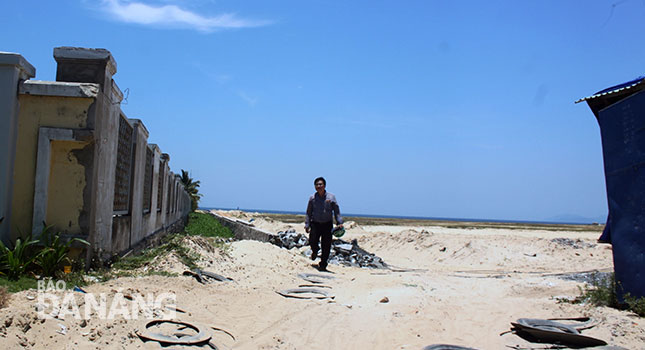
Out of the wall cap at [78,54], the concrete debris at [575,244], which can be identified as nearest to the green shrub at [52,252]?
the wall cap at [78,54]

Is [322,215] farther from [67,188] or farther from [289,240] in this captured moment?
[289,240]

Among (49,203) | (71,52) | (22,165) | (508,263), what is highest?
(71,52)

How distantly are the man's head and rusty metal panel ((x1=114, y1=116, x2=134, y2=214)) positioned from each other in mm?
3459

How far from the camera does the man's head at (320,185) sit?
9.09 metres

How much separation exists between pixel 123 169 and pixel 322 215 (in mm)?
3676

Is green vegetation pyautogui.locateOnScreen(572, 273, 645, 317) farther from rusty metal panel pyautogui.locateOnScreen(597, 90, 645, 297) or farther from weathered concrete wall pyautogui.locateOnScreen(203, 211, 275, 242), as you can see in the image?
weathered concrete wall pyautogui.locateOnScreen(203, 211, 275, 242)

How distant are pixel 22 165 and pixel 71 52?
5.38 ft

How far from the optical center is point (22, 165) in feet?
18.6

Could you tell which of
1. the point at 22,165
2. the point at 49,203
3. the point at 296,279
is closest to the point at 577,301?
the point at 296,279

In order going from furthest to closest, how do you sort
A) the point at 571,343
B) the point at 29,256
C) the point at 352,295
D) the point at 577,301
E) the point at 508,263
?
the point at 508,263, the point at 352,295, the point at 577,301, the point at 29,256, the point at 571,343

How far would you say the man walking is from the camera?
29.6 feet

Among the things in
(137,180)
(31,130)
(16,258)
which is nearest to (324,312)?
(16,258)

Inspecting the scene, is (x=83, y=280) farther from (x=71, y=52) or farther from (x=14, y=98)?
(x=71, y=52)

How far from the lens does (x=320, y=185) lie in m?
9.09
